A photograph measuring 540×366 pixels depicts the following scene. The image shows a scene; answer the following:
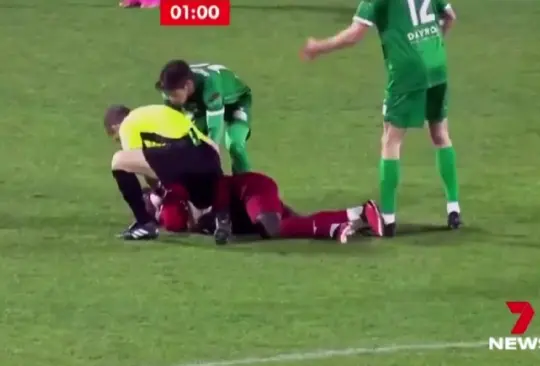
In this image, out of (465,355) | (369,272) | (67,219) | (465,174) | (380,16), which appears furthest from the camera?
(465,174)

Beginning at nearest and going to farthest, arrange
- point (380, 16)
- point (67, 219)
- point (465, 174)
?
point (380, 16) → point (67, 219) → point (465, 174)

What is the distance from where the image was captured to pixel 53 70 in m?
14.7

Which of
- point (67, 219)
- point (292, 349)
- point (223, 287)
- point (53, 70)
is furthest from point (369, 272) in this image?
point (53, 70)

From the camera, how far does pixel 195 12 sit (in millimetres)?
17531

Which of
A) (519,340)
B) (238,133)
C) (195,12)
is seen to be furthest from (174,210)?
(195,12)

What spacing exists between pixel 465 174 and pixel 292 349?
12.8ft

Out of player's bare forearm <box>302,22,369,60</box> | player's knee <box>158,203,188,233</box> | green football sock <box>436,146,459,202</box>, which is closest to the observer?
player's bare forearm <box>302,22,369,60</box>

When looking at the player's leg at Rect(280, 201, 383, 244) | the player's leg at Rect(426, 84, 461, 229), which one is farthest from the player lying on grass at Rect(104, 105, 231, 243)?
the player's leg at Rect(426, 84, 461, 229)

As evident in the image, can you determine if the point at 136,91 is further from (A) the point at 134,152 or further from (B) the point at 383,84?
(A) the point at 134,152

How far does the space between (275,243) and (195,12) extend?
28.6 feet

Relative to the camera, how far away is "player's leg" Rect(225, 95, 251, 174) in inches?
392

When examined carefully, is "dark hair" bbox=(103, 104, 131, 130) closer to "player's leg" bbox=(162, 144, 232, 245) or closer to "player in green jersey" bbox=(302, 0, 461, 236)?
"player's leg" bbox=(162, 144, 232, 245)

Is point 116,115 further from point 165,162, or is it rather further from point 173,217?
point 173,217

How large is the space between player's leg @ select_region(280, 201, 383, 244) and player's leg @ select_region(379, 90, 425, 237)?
9 centimetres
